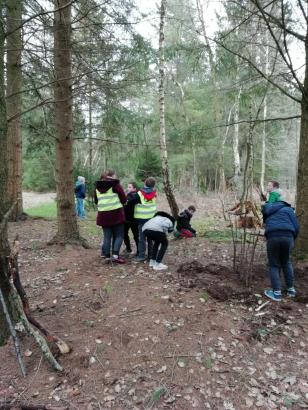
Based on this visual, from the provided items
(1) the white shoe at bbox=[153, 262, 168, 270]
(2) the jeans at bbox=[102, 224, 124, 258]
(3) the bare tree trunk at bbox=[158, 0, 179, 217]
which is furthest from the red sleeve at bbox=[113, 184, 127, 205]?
(3) the bare tree trunk at bbox=[158, 0, 179, 217]

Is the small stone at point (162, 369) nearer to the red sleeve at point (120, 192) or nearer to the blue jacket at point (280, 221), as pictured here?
the blue jacket at point (280, 221)

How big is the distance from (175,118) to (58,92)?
52.0 ft

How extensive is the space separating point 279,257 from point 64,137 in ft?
16.4

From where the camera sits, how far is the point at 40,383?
3.23 metres

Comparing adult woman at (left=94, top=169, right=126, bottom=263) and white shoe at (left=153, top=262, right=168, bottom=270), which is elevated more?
adult woman at (left=94, top=169, right=126, bottom=263)

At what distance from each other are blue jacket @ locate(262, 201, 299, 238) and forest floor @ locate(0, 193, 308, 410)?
3.30 ft

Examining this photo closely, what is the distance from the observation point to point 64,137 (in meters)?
7.00

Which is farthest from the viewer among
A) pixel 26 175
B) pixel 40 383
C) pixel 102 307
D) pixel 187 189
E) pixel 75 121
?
pixel 26 175

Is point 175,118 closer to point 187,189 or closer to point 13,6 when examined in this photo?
point 187,189

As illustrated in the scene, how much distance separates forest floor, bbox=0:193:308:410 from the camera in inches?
123

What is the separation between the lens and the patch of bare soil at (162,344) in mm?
3109

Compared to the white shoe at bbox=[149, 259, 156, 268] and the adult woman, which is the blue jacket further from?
the adult woman

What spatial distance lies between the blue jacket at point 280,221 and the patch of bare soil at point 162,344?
1019 millimetres

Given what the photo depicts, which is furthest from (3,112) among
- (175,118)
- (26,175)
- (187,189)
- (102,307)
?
(26,175)
